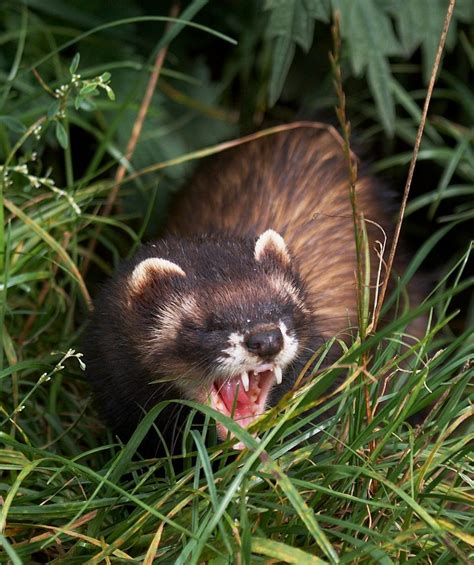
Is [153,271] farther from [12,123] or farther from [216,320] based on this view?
[12,123]

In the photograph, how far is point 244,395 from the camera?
3109 mm

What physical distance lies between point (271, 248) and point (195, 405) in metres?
0.74

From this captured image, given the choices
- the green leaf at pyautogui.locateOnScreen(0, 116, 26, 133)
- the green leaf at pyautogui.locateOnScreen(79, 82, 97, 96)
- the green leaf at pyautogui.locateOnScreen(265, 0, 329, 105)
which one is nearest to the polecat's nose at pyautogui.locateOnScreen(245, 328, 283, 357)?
the green leaf at pyautogui.locateOnScreen(79, 82, 97, 96)

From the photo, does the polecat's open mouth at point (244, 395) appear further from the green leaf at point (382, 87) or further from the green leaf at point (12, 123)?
the green leaf at point (382, 87)

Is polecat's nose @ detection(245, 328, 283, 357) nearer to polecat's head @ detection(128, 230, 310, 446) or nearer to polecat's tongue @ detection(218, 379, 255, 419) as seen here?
polecat's head @ detection(128, 230, 310, 446)

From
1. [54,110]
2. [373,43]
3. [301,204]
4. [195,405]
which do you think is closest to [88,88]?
[54,110]

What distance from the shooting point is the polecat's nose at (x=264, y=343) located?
2.83 metres

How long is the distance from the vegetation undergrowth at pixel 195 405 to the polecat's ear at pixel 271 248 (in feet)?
1.15

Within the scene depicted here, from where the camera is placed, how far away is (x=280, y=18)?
13.4 feet

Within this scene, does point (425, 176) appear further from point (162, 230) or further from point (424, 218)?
point (162, 230)

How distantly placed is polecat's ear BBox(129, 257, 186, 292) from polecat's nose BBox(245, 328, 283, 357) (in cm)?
40

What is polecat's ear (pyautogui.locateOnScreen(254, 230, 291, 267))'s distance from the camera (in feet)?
10.6

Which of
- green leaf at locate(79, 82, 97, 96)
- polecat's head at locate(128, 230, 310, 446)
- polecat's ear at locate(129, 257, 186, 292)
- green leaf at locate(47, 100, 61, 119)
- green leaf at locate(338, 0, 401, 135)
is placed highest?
green leaf at locate(79, 82, 97, 96)

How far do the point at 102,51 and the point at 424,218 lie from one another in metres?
1.96
